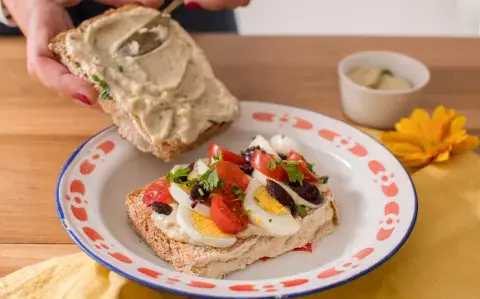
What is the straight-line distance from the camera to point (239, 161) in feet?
6.48

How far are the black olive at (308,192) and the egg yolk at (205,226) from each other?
28 cm

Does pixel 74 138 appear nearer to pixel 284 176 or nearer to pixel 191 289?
pixel 284 176

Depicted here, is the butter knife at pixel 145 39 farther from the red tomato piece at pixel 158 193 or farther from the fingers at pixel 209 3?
the red tomato piece at pixel 158 193

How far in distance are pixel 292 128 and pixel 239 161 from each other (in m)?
0.45

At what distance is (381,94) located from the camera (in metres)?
2.41

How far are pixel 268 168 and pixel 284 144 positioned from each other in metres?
0.28

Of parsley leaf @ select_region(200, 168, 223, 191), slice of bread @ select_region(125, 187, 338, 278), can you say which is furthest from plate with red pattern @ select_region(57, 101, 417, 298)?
parsley leaf @ select_region(200, 168, 223, 191)

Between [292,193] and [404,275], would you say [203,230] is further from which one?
[404,275]

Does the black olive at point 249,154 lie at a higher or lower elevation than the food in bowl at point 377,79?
higher

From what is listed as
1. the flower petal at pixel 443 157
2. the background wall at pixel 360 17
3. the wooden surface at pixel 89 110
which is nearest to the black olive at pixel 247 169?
the wooden surface at pixel 89 110

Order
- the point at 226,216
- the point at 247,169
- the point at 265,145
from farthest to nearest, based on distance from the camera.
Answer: the point at 265,145 < the point at 247,169 < the point at 226,216

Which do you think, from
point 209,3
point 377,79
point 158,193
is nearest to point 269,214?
point 158,193

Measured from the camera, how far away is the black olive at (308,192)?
1865mm

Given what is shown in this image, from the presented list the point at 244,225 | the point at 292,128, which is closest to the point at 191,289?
the point at 244,225
